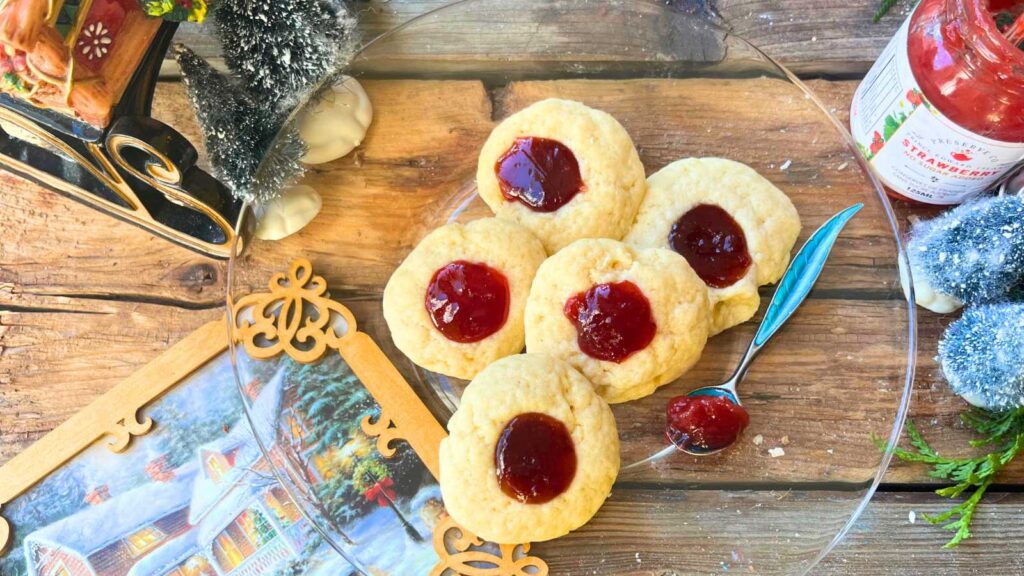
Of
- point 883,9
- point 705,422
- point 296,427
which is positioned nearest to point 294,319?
point 296,427

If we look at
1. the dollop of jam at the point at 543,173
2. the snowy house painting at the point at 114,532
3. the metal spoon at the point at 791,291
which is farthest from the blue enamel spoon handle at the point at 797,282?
the snowy house painting at the point at 114,532

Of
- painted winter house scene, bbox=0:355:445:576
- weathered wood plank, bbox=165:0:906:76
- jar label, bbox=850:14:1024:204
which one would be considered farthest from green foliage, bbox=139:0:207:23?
jar label, bbox=850:14:1024:204

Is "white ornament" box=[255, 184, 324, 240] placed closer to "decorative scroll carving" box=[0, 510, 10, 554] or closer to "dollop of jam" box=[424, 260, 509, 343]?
"dollop of jam" box=[424, 260, 509, 343]

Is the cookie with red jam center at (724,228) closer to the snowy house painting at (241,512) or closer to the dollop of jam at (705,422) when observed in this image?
the dollop of jam at (705,422)

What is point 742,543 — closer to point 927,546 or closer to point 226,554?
point 927,546

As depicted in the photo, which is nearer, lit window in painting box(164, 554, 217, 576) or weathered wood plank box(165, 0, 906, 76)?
lit window in painting box(164, 554, 217, 576)

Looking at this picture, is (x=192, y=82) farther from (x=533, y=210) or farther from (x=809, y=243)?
(x=809, y=243)
